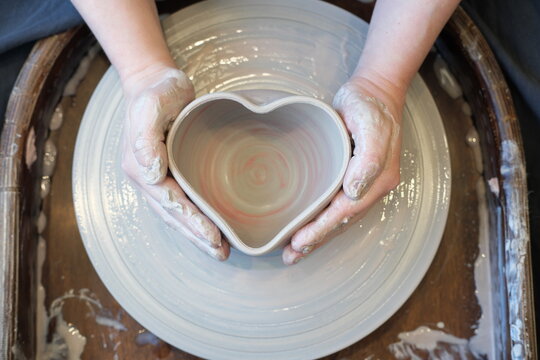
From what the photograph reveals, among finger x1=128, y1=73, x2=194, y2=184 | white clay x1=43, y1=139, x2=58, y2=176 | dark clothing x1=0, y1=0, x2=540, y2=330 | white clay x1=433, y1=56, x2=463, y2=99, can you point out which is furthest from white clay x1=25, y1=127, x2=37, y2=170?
white clay x1=433, y1=56, x2=463, y2=99

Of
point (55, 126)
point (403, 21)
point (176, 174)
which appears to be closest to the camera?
point (176, 174)

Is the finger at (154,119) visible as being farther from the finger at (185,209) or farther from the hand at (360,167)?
the hand at (360,167)

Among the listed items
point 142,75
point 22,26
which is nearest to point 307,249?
point 142,75

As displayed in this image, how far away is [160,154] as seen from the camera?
85 cm

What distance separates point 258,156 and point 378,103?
0.27 meters

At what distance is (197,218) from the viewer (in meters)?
0.86

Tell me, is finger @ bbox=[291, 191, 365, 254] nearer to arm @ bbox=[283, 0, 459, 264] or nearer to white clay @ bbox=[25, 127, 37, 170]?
arm @ bbox=[283, 0, 459, 264]

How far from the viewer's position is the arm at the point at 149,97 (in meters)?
0.86

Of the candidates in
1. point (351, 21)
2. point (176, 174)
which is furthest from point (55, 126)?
point (351, 21)

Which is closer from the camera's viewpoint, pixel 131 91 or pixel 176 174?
pixel 176 174

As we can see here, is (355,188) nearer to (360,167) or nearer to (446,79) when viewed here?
(360,167)

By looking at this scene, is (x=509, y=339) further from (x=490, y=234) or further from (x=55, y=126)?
(x=55, y=126)

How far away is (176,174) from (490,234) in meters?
0.66

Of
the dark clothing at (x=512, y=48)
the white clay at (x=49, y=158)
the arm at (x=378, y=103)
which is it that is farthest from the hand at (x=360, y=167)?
the white clay at (x=49, y=158)
